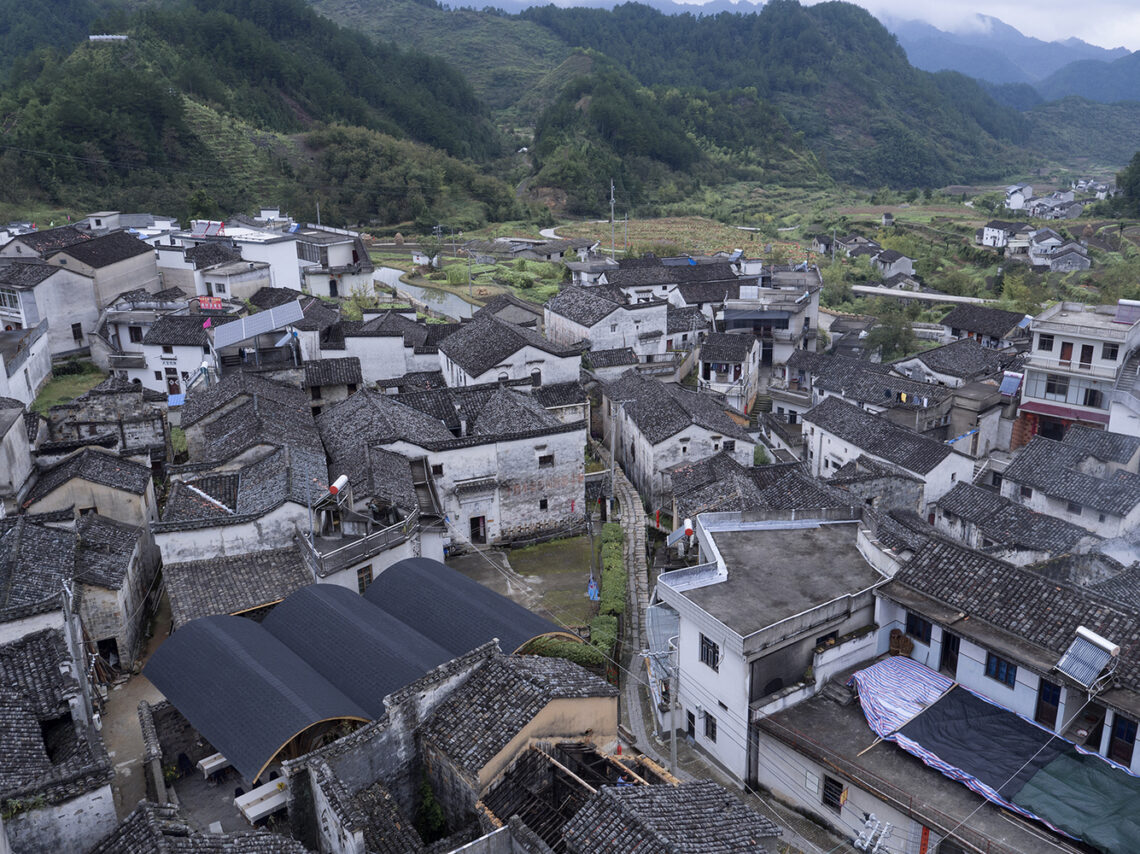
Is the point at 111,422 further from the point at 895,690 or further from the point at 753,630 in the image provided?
the point at 895,690

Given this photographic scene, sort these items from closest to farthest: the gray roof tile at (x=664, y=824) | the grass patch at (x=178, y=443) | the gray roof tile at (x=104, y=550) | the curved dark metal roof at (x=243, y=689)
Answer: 1. the gray roof tile at (x=664, y=824)
2. the curved dark metal roof at (x=243, y=689)
3. the gray roof tile at (x=104, y=550)
4. the grass patch at (x=178, y=443)

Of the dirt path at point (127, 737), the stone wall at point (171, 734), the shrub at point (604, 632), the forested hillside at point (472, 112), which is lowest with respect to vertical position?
the shrub at point (604, 632)

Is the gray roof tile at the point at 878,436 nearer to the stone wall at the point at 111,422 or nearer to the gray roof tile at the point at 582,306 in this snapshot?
the gray roof tile at the point at 582,306

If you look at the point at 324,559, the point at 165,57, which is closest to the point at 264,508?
the point at 324,559

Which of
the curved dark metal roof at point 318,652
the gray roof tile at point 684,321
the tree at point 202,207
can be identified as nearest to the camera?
the curved dark metal roof at point 318,652

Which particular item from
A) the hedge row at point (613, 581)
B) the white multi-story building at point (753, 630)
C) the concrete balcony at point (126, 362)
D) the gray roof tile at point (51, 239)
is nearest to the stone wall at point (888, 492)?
the hedge row at point (613, 581)

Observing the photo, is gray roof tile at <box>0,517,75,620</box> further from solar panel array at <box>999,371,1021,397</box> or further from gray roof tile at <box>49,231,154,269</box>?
solar panel array at <box>999,371,1021,397</box>

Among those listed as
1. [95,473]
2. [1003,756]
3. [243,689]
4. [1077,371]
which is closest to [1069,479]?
[1077,371]
